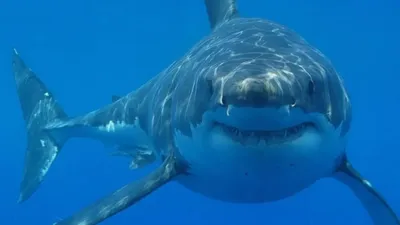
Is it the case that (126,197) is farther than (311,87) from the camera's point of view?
Yes

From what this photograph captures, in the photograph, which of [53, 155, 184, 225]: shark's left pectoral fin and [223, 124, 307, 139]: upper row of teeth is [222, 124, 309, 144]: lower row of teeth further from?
[53, 155, 184, 225]: shark's left pectoral fin

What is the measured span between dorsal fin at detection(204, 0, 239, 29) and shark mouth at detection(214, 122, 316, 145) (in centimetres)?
408

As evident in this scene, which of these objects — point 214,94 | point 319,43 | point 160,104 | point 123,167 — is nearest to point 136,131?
point 160,104

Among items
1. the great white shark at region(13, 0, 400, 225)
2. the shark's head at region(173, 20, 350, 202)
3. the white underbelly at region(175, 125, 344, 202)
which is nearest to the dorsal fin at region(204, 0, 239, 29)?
the great white shark at region(13, 0, 400, 225)

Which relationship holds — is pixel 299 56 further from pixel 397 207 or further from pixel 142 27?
pixel 142 27

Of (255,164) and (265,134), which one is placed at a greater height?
(265,134)

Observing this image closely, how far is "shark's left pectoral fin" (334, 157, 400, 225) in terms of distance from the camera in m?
5.58

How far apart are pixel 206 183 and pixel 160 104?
176cm

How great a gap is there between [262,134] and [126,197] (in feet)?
7.12

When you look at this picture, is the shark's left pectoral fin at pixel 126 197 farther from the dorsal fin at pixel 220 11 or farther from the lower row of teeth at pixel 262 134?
the dorsal fin at pixel 220 11

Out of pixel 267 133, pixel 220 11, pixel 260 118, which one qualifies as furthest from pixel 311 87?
pixel 220 11

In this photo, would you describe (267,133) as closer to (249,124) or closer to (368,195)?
(249,124)

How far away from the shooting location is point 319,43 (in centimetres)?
5681

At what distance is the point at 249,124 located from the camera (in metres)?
3.66
